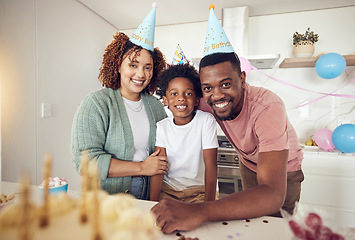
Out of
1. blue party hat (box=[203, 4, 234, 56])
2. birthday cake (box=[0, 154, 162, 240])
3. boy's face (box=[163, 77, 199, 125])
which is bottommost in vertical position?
birthday cake (box=[0, 154, 162, 240])

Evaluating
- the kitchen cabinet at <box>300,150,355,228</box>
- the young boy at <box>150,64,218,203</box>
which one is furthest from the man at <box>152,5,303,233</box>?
the kitchen cabinet at <box>300,150,355,228</box>

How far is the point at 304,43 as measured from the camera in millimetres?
2357

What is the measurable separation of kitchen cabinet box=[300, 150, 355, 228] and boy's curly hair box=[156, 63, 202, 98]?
5.30 ft

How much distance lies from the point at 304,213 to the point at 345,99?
2706 mm

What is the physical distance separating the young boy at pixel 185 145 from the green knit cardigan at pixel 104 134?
0.17 meters

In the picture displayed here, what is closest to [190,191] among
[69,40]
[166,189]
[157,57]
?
[166,189]

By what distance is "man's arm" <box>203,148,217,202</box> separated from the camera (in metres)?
1.03

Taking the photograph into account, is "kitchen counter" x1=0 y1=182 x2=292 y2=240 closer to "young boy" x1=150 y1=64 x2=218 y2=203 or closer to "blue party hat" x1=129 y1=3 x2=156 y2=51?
"young boy" x1=150 y1=64 x2=218 y2=203

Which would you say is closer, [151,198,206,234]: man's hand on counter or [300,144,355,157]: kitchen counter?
[151,198,206,234]: man's hand on counter

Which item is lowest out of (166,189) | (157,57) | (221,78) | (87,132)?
(166,189)

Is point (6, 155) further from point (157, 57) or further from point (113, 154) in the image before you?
point (157, 57)

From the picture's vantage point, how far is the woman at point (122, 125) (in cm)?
101

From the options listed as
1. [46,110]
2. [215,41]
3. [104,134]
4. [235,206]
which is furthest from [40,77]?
[235,206]

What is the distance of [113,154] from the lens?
1067 mm
